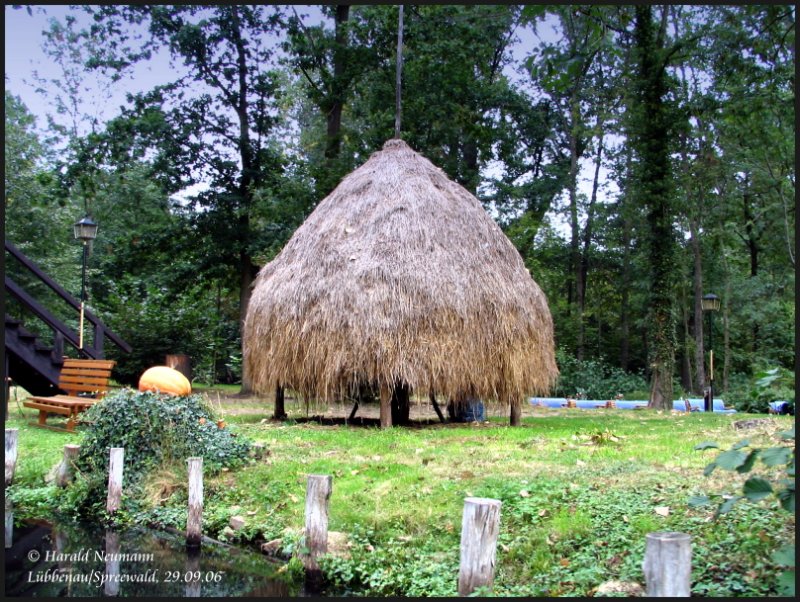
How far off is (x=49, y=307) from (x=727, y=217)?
2380 cm

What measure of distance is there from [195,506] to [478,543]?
11.1 ft

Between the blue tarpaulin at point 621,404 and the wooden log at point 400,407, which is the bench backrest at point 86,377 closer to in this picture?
the wooden log at point 400,407

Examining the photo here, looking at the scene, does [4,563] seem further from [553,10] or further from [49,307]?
[49,307]

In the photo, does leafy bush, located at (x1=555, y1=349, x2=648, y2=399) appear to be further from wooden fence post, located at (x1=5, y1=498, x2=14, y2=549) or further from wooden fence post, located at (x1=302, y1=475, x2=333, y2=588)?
wooden fence post, located at (x1=302, y1=475, x2=333, y2=588)

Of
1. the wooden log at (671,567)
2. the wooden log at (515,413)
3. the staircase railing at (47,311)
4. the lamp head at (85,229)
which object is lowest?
the wooden log at (671,567)

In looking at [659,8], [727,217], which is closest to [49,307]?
[659,8]

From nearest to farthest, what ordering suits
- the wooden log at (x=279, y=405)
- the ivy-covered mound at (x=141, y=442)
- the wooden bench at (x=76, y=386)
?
1. the ivy-covered mound at (x=141, y=442)
2. the wooden bench at (x=76, y=386)
3. the wooden log at (x=279, y=405)

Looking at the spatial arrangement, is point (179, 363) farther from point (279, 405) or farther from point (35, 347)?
point (279, 405)

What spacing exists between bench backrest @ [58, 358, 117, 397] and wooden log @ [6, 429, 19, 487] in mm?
3861

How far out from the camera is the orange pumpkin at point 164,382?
9.49m

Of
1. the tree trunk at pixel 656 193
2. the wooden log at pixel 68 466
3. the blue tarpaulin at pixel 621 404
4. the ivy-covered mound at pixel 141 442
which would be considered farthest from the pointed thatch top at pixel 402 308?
the blue tarpaulin at pixel 621 404

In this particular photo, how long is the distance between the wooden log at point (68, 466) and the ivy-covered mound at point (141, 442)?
0.08 metres

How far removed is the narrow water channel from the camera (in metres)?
6.04

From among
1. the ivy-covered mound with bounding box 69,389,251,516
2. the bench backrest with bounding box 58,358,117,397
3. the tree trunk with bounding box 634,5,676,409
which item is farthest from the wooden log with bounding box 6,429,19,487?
the tree trunk with bounding box 634,5,676,409
